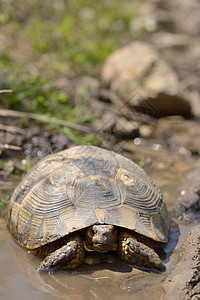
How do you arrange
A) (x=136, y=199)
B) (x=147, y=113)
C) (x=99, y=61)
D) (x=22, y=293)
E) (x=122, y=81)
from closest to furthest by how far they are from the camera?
1. (x=22, y=293)
2. (x=136, y=199)
3. (x=147, y=113)
4. (x=122, y=81)
5. (x=99, y=61)

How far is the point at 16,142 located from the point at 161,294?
3.05 meters

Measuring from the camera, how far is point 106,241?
10.0ft

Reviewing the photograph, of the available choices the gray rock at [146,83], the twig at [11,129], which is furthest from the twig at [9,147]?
the gray rock at [146,83]

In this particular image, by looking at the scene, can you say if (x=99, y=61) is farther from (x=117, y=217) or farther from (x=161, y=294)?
(x=161, y=294)

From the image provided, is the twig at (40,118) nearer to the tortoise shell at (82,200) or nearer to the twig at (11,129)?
the twig at (11,129)

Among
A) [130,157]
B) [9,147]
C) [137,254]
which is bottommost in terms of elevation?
[130,157]

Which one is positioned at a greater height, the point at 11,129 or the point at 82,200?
the point at 82,200

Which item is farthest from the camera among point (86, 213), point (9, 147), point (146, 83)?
point (146, 83)

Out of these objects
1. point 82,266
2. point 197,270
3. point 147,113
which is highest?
point 197,270

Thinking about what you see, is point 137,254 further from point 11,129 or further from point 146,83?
point 146,83

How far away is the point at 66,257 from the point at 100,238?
0.32m

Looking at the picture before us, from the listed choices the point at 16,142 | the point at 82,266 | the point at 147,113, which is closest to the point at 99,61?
the point at 147,113

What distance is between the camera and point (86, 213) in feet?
10.3

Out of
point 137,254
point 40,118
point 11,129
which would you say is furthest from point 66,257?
point 40,118
